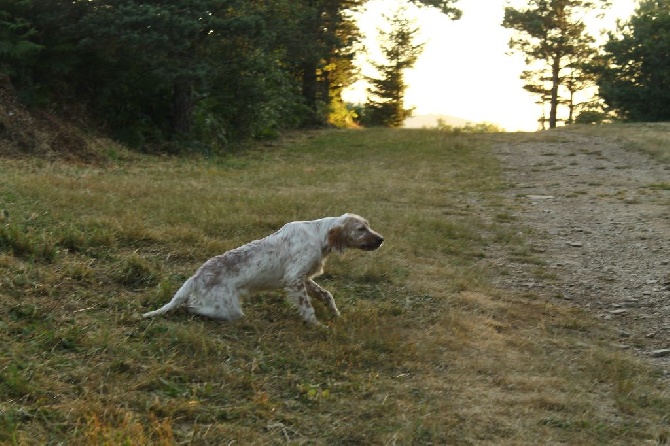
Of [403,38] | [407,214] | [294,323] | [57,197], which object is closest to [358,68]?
[403,38]

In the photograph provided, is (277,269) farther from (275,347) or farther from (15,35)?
(15,35)

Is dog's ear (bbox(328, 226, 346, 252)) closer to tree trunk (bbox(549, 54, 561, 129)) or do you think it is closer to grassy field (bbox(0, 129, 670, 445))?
grassy field (bbox(0, 129, 670, 445))

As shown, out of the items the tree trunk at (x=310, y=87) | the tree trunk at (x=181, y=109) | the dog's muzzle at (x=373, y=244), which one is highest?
the tree trunk at (x=310, y=87)

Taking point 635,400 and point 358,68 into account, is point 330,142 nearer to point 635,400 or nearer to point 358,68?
point 358,68

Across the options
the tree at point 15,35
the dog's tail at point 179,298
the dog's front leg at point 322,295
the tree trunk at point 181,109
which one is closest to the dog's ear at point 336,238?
the dog's front leg at point 322,295

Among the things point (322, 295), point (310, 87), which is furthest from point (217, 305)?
point (310, 87)

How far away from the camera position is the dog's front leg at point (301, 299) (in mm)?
6203

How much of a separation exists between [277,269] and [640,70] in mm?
29718

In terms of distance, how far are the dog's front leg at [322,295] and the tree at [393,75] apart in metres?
25.9

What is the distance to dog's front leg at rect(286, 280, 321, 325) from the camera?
6.20m

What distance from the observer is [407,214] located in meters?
10.9

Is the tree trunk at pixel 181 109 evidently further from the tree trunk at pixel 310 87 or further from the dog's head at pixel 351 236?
the dog's head at pixel 351 236

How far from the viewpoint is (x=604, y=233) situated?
10617mm

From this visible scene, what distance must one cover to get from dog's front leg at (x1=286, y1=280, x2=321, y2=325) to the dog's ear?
421 millimetres
